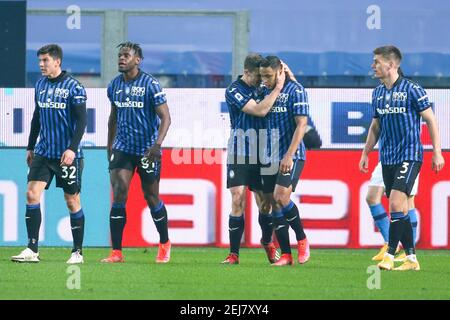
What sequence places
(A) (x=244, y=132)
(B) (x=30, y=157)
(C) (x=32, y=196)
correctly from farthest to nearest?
1. (B) (x=30, y=157)
2. (A) (x=244, y=132)
3. (C) (x=32, y=196)

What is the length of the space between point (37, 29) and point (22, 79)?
2.48 metres

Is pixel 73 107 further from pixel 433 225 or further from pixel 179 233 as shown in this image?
pixel 433 225

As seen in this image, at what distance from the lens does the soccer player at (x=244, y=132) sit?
11109 millimetres

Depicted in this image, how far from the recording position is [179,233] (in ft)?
45.3

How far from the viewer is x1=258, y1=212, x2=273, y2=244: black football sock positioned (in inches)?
455

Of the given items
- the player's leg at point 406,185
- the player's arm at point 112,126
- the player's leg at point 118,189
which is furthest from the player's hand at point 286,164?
the player's arm at point 112,126

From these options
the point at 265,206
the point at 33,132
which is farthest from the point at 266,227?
the point at 33,132

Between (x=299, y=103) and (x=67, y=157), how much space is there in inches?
77.1

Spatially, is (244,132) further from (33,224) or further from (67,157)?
(33,224)

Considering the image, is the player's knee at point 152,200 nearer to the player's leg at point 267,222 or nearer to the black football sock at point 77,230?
the black football sock at point 77,230

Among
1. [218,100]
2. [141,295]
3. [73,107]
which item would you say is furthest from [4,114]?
[141,295]

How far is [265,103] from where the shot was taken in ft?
36.2

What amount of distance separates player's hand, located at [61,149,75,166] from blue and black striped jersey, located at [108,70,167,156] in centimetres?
57
